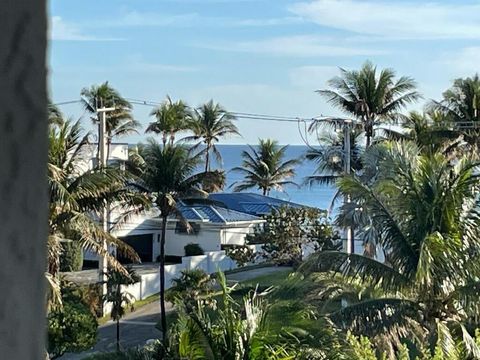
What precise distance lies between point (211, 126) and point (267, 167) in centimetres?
414

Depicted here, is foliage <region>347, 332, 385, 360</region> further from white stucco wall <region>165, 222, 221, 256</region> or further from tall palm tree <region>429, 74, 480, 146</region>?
white stucco wall <region>165, 222, 221, 256</region>

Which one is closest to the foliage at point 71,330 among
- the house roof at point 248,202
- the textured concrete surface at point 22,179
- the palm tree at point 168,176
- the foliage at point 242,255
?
the palm tree at point 168,176

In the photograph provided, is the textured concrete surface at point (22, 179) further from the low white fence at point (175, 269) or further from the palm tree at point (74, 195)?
the low white fence at point (175, 269)

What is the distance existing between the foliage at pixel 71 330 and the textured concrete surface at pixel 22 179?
17.7m

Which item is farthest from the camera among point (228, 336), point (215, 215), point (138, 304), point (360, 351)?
point (215, 215)

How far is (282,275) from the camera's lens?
103 ft

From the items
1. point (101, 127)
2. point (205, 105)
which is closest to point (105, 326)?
point (101, 127)

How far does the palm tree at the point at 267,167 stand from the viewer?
45531mm

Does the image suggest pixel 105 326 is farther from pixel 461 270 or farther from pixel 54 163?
pixel 461 270

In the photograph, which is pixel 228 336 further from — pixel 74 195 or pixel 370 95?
pixel 370 95

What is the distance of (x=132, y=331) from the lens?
2436cm

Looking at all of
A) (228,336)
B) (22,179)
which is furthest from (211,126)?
(22,179)

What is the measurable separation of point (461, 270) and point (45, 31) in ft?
38.8

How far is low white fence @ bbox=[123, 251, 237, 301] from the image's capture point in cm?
2854
